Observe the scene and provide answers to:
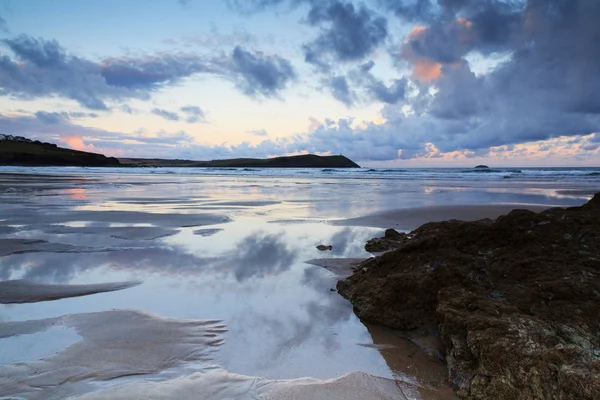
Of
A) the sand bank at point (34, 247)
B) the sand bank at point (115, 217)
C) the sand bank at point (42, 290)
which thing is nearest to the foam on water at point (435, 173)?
the sand bank at point (115, 217)

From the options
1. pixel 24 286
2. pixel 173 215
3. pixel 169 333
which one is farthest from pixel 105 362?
pixel 173 215

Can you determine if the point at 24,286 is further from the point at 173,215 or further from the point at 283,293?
the point at 173,215

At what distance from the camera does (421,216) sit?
11.5 metres

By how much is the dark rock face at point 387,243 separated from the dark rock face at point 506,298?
1.92 m

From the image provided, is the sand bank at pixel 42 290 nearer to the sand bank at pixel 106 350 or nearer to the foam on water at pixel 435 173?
the sand bank at pixel 106 350

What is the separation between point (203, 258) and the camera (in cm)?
629

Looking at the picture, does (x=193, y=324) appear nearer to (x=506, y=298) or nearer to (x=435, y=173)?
(x=506, y=298)

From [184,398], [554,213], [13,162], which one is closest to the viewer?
[184,398]

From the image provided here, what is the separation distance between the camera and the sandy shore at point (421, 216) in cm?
1007

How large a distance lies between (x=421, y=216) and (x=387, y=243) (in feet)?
15.5

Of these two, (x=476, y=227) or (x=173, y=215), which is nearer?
(x=476, y=227)

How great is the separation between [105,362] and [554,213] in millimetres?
4878

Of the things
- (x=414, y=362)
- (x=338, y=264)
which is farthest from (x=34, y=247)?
(x=414, y=362)

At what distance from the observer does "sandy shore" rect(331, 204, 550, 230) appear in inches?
396
